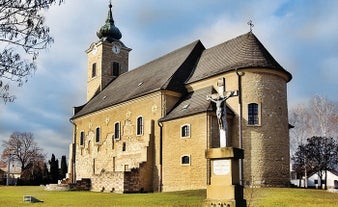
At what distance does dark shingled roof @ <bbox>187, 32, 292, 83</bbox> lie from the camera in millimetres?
29672

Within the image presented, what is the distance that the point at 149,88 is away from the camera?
35281mm

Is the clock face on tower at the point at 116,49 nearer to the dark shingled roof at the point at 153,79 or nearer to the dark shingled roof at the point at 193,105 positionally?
the dark shingled roof at the point at 153,79

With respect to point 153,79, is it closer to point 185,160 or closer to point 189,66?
point 189,66

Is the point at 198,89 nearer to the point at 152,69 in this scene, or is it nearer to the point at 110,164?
the point at 152,69

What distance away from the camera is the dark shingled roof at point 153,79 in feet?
113

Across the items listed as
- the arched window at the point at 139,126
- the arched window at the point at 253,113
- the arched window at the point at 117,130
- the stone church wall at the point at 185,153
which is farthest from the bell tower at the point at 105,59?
the arched window at the point at 253,113

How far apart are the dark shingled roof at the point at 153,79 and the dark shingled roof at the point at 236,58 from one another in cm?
115

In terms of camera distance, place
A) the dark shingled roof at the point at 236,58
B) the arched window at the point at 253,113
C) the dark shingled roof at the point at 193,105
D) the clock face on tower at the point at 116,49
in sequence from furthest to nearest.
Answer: the clock face on tower at the point at 116,49
the dark shingled roof at the point at 236,58
the dark shingled roof at the point at 193,105
the arched window at the point at 253,113

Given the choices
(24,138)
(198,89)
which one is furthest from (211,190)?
(24,138)

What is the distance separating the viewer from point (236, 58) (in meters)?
30.8

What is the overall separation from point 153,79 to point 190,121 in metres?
8.72

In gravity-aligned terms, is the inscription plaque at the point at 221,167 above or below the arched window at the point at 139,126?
below

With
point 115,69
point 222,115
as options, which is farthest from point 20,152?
point 222,115

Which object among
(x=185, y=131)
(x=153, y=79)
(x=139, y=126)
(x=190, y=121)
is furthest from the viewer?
(x=153, y=79)
